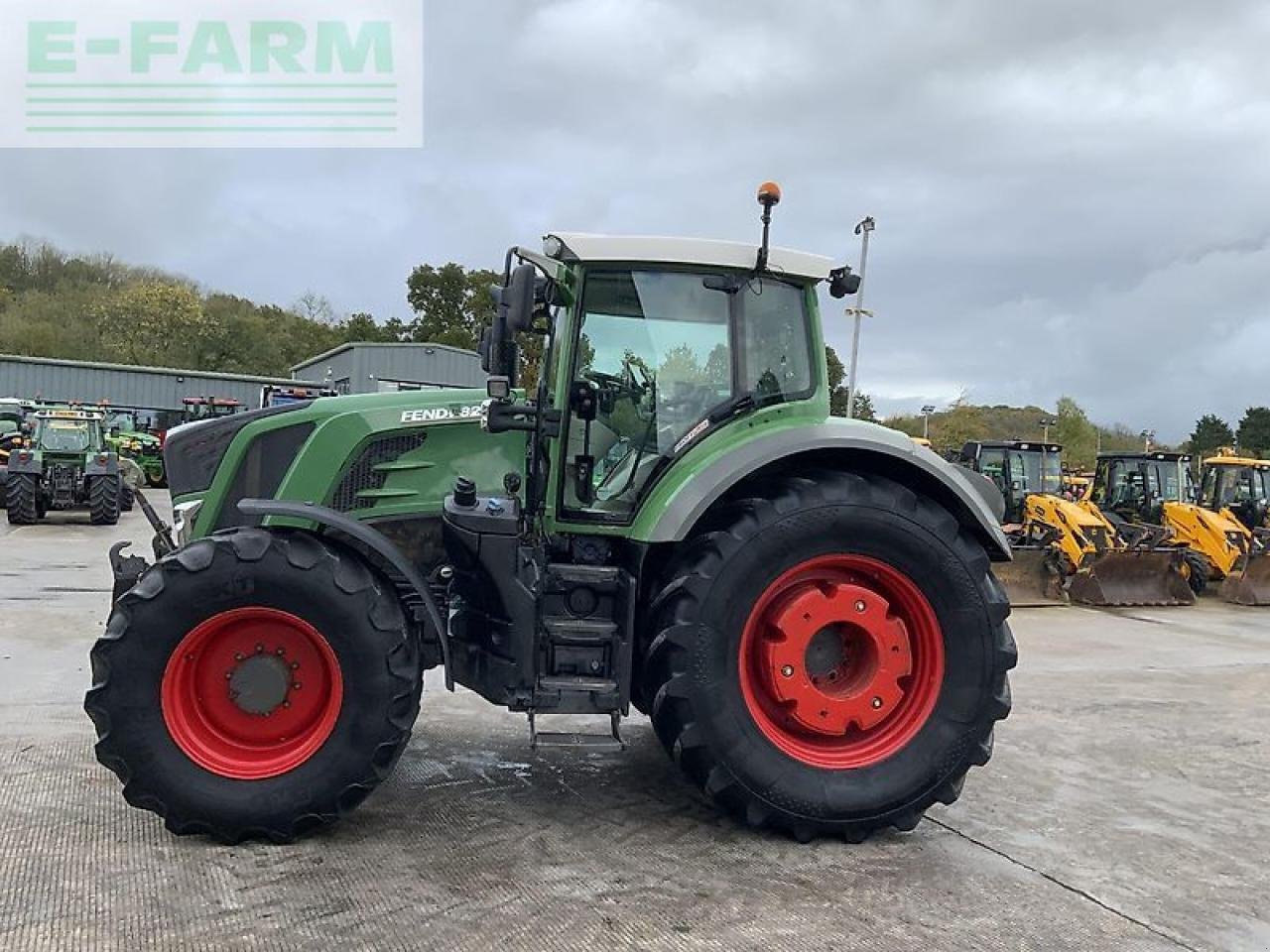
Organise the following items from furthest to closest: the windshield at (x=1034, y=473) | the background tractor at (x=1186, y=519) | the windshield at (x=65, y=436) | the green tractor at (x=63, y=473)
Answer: the windshield at (x=65, y=436), the green tractor at (x=63, y=473), the windshield at (x=1034, y=473), the background tractor at (x=1186, y=519)

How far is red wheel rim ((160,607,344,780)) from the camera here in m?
3.72

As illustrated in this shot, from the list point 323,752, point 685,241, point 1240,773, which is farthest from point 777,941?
point 1240,773

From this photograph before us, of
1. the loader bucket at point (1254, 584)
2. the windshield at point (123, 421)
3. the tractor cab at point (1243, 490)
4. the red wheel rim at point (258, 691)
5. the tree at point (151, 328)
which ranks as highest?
the tree at point (151, 328)

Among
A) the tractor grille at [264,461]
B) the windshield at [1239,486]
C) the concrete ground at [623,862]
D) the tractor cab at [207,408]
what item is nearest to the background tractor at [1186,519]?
the windshield at [1239,486]

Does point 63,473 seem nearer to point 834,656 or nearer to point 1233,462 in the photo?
point 834,656

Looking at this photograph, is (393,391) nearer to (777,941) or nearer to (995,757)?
(777,941)

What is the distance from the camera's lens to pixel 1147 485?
16562mm

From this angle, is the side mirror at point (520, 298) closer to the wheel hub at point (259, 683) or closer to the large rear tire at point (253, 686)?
the large rear tire at point (253, 686)

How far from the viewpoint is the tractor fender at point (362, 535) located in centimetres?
382

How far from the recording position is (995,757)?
5289 millimetres

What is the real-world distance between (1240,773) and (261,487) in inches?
191

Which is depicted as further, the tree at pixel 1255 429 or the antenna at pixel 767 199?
the tree at pixel 1255 429

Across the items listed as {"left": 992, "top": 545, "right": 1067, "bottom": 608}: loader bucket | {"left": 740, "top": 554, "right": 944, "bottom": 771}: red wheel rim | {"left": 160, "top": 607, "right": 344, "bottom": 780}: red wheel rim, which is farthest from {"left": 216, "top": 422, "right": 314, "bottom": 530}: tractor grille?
{"left": 992, "top": 545, "right": 1067, "bottom": 608}: loader bucket

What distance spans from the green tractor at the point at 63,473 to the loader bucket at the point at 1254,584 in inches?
661
